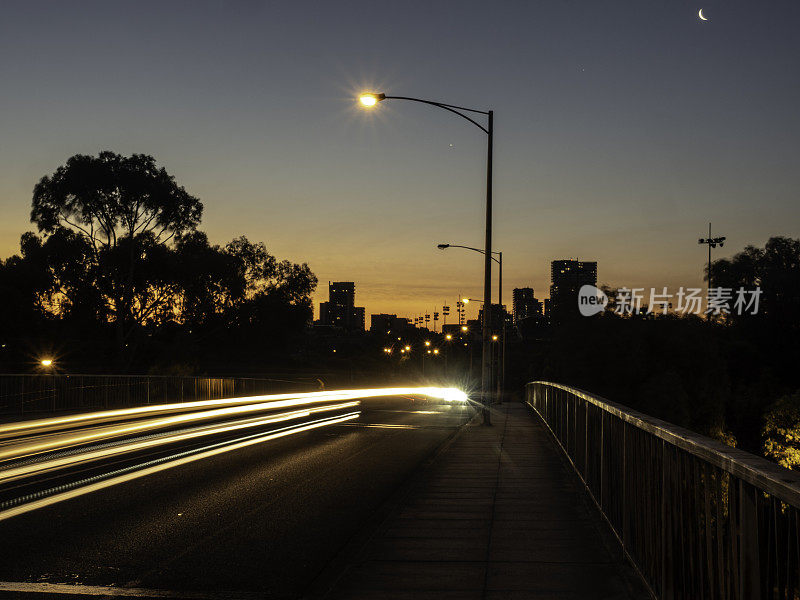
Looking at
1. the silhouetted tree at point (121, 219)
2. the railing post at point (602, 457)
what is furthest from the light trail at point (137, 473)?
the silhouetted tree at point (121, 219)

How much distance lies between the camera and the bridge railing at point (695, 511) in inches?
133

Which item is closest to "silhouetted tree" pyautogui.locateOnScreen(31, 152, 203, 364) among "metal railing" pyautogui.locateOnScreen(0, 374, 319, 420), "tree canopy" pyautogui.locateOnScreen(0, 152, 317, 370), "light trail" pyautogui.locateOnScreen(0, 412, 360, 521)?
"tree canopy" pyautogui.locateOnScreen(0, 152, 317, 370)

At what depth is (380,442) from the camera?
60.0 feet

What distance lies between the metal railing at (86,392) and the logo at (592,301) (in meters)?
61.5

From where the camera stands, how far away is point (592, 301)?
9569cm

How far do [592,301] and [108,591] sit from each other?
9230 cm

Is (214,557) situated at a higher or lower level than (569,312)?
lower

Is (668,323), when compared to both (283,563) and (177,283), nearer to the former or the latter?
(177,283)

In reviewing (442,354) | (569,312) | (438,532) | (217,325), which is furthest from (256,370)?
(442,354)

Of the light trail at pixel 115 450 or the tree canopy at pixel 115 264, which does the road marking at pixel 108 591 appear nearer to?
the light trail at pixel 115 450

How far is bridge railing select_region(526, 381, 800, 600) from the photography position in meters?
3.38

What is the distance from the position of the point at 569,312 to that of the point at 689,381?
55.1ft

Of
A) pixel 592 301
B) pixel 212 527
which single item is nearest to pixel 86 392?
pixel 212 527

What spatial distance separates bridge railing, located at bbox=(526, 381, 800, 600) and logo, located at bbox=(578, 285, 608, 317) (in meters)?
87.7
